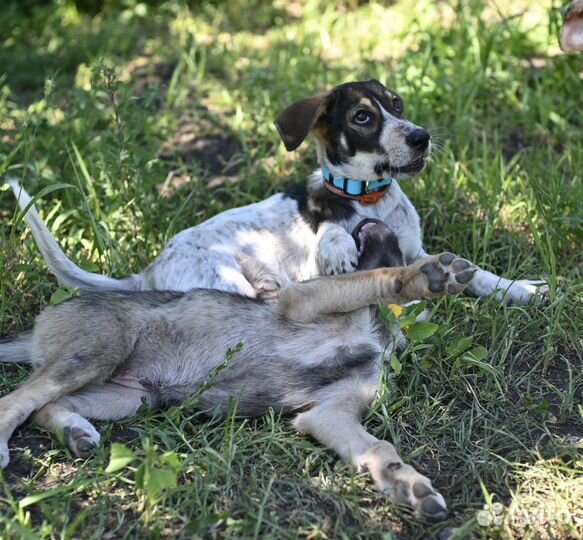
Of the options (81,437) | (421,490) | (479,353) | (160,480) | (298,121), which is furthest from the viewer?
(298,121)

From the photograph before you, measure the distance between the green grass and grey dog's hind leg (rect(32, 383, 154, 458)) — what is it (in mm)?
66

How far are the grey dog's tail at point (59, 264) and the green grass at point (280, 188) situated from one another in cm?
17

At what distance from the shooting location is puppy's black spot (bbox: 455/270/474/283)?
355 cm

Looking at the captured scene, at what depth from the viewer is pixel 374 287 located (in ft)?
12.3

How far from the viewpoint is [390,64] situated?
6.99 metres

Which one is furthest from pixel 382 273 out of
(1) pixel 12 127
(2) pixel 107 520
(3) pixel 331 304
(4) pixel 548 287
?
(1) pixel 12 127

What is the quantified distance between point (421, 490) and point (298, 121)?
2.21 metres

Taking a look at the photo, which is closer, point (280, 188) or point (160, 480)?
point (160, 480)

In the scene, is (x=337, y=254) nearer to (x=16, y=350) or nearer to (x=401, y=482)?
(x=401, y=482)

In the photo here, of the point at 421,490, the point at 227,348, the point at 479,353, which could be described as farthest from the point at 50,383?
the point at 479,353

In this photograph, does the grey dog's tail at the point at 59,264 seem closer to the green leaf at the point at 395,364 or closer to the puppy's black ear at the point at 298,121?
the puppy's black ear at the point at 298,121

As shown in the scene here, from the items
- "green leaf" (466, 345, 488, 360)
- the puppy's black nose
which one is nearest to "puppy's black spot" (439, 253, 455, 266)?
"green leaf" (466, 345, 488, 360)

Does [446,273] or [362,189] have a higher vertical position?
[446,273]

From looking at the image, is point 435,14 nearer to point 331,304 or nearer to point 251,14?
point 251,14
